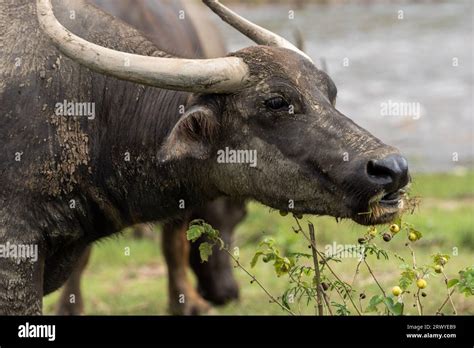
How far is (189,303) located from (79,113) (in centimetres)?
408

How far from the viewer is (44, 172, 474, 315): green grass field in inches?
416

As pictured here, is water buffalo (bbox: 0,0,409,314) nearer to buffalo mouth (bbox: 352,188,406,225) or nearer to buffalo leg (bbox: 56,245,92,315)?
buffalo mouth (bbox: 352,188,406,225)

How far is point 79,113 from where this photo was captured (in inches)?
277

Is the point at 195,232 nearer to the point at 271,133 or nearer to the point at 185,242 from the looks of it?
the point at 271,133

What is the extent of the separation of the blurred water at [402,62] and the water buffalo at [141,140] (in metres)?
11.0

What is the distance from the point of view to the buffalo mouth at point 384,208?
642cm

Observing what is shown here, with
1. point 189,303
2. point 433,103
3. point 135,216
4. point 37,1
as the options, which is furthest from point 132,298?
point 433,103

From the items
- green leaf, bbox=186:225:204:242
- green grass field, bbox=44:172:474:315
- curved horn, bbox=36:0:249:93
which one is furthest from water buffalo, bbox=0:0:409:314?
green grass field, bbox=44:172:474:315

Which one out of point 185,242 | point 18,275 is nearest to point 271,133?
point 18,275

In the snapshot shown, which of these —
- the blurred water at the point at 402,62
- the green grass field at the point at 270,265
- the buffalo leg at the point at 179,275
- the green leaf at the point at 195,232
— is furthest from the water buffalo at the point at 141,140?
the blurred water at the point at 402,62

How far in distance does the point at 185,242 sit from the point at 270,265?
65.5 inches

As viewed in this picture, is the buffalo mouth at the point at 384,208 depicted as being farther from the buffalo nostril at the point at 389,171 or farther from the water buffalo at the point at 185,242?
the water buffalo at the point at 185,242

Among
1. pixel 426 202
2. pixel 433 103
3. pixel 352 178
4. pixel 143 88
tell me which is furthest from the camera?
pixel 433 103
